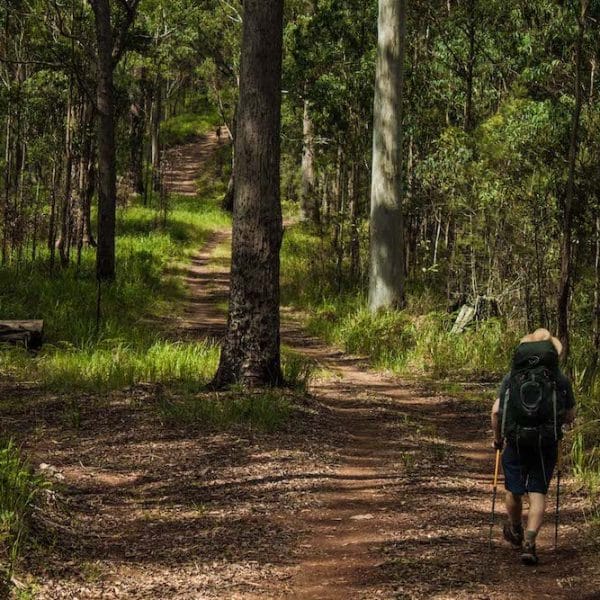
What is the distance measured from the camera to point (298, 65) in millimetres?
19562

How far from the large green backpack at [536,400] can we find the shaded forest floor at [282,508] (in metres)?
0.71

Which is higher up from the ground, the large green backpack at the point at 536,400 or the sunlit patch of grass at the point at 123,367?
the large green backpack at the point at 536,400

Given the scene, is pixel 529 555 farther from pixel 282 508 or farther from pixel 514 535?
pixel 282 508

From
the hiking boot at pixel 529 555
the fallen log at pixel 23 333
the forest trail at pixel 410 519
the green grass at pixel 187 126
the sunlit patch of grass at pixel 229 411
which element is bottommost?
the forest trail at pixel 410 519

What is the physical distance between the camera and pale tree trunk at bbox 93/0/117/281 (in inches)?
634

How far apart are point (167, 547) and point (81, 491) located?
108cm

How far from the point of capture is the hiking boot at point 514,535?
16.1ft

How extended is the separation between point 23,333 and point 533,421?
7.17 m

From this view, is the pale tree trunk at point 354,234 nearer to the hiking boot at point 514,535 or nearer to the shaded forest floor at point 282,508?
the shaded forest floor at point 282,508

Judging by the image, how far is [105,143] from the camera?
16438 mm

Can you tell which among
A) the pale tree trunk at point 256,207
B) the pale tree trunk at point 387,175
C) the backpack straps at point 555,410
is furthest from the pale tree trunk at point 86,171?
the backpack straps at point 555,410

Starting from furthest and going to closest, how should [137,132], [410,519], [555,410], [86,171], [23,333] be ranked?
[137,132], [86,171], [23,333], [410,519], [555,410]

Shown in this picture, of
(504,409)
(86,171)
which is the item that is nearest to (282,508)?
(504,409)

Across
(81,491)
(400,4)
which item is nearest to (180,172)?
(400,4)
